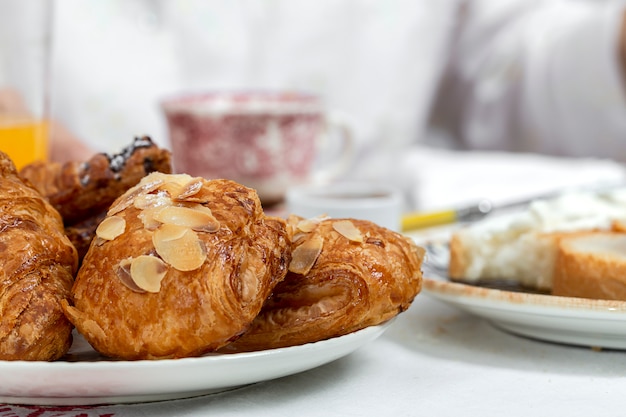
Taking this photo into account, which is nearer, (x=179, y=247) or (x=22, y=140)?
(x=179, y=247)

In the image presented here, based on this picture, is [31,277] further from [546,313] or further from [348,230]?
[546,313]

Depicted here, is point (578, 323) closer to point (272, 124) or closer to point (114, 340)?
point (114, 340)

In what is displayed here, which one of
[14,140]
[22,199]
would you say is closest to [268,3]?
[14,140]

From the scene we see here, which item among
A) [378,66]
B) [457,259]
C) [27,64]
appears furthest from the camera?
[378,66]

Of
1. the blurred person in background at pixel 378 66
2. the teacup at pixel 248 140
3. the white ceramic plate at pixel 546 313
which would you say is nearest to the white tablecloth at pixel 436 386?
the white ceramic plate at pixel 546 313

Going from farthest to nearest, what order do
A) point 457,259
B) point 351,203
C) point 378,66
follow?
1. point 378,66
2. point 351,203
3. point 457,259

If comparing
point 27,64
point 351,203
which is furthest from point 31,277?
point 27,64

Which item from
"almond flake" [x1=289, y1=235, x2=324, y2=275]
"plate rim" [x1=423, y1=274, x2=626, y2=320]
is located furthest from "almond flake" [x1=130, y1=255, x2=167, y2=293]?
"plate rim" [x1=423, y1=274, x2=626, y2=320]

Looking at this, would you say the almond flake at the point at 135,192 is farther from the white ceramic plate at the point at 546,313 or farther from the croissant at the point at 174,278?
the white ceramic plate at the point at 546,313
